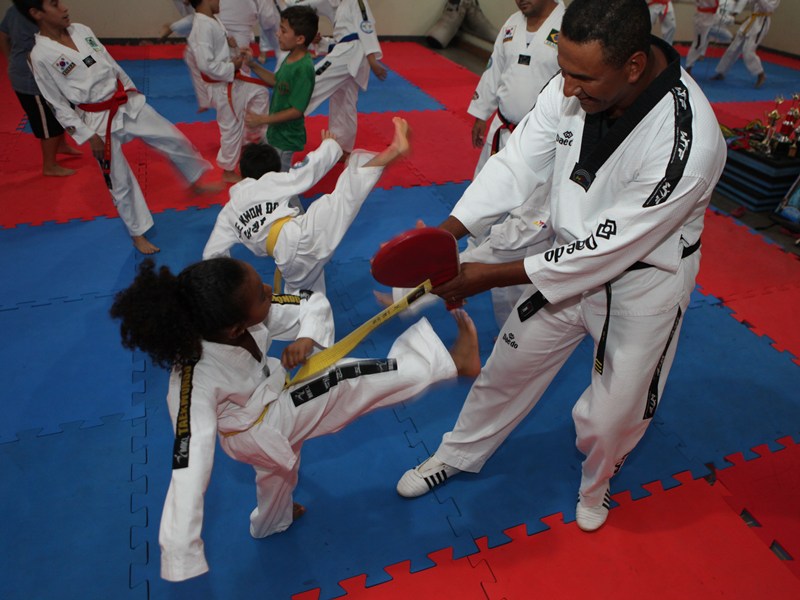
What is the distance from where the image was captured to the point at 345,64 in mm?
5465

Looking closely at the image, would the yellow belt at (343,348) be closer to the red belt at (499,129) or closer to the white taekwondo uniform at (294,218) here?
the white taekwondo uniform at (294,218)

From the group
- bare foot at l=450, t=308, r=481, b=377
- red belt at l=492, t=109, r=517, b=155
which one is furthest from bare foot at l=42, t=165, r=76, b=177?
bare foot at l=450, t=308, r=481, b=377

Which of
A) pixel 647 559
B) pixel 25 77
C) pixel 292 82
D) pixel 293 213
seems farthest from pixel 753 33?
pixel 25 77

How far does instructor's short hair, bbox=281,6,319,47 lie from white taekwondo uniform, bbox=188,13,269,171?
3.25 feet

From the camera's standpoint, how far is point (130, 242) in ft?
15.1

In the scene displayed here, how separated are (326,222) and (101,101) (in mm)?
2067

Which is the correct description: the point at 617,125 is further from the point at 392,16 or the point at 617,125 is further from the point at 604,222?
the point at 392,16

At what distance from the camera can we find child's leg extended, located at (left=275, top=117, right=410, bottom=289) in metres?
3.31

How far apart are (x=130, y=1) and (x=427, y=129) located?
609cm

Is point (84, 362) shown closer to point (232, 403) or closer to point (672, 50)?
point (232, 403)

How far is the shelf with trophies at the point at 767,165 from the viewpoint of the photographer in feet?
17.9

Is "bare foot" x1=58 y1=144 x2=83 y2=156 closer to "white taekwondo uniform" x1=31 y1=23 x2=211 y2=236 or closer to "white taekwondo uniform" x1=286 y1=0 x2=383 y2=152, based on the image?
"white taekwondo uniform" x1=31 y1=23 x2=211 y2=236

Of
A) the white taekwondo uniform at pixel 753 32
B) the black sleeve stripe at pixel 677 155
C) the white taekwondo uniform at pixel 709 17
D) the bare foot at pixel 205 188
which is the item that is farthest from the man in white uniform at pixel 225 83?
the white taekwondo uniform at pixel 753 32

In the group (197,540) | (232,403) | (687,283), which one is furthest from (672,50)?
(197,540)
